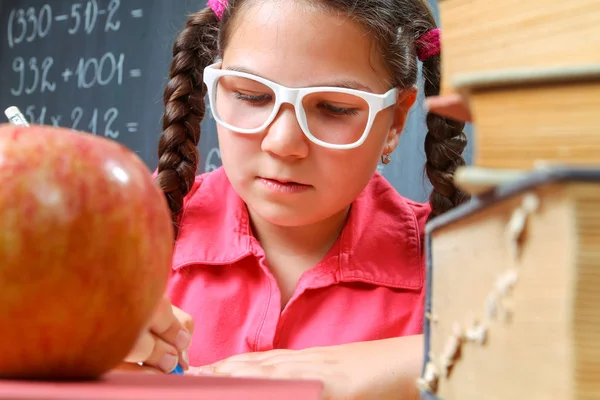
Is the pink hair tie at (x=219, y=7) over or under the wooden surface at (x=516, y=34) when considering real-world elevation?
over

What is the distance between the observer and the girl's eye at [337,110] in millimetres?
946

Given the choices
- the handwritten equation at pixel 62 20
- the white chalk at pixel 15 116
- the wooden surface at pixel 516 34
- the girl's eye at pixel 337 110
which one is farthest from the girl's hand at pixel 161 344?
the handwritten equation at pixel 62 20

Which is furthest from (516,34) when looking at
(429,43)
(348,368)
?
(429,43)

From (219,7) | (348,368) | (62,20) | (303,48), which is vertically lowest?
(348,368)

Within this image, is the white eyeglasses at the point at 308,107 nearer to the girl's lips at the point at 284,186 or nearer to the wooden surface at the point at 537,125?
the girl's lips at the point at 284,186

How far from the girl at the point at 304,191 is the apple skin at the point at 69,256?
36 centimetres

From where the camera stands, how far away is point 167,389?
1.07 ft

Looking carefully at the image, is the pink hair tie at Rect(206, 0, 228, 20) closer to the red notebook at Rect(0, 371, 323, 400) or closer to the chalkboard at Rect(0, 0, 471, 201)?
the chalkboard at Rect(0, 0, 471, 201)

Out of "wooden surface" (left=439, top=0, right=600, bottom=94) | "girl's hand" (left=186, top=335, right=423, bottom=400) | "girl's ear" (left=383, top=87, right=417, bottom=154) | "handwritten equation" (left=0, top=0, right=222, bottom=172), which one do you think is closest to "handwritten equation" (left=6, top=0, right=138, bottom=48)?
"handwritten equation" (left=0, top=0, right=222, bottom=172)

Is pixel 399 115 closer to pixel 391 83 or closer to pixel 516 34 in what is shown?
pixel 391 83

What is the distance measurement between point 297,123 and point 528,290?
0.62m

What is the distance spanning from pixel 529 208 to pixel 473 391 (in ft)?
0.47

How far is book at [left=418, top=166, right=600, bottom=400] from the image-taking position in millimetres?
281

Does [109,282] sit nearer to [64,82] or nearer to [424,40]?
[424,40]
